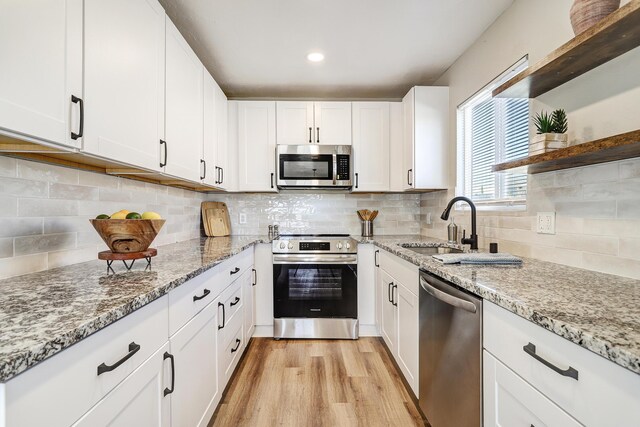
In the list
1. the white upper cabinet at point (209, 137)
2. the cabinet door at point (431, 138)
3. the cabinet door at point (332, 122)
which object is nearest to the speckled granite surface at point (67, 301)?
the white upper cabinet at point (209, 137)

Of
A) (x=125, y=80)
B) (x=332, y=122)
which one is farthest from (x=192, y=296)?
(x=332, y=122)

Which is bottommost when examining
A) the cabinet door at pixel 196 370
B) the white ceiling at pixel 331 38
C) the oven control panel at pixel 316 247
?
the cabinet door at pixel 196 370

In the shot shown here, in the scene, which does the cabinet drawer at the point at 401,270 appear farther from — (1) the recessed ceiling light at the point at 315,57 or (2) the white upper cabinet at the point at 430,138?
(1) the recessed ceiling light at the point at 315,57

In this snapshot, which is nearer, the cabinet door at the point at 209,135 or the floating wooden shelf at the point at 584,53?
the floating wooden shelf at the point at 584,53

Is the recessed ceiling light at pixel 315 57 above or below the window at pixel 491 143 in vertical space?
above

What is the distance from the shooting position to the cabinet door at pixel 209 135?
2371 millimetres

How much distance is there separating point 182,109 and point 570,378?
2.16 meters

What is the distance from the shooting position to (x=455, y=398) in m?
1.28

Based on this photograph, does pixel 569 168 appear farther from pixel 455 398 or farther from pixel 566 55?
pixel 455 398

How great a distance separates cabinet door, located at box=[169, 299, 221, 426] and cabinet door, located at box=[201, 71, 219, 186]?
1190 millimetres

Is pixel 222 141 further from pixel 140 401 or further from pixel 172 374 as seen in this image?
pixel 140 401

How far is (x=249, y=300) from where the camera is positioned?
2.59 m

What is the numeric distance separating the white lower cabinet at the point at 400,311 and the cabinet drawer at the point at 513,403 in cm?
68

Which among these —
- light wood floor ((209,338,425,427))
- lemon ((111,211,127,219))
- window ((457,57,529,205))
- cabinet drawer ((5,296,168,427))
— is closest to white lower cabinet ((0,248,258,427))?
cabinet drawer ((5,296,168,427))
